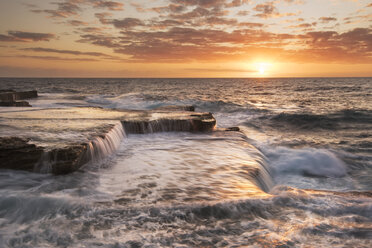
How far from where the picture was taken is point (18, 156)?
16.4 ft

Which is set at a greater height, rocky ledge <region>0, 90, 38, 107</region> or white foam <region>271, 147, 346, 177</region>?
rocky ledge <region>0, 90, 38, 107</region>

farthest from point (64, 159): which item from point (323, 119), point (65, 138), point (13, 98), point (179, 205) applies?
point (323, 119)

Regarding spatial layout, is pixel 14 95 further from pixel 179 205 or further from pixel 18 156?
pixel 179 205

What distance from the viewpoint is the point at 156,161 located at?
6066mm

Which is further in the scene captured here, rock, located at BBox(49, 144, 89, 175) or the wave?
the wave

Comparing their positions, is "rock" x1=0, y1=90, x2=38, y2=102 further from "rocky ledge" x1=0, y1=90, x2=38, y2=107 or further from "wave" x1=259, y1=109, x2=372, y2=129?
"wave" x1=259, y1=109, x2=372, y2=129

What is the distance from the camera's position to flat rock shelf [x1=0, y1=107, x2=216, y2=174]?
4992 mm

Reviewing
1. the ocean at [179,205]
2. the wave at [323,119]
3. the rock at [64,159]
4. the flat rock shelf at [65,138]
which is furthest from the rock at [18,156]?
the wave at [323,119]

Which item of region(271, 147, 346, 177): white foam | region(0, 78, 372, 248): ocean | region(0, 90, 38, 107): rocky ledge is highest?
region(0, 90, 38, 107): rocky ledge

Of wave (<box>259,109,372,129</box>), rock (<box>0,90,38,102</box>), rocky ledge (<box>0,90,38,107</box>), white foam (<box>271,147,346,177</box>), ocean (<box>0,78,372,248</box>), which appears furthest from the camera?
rock (<box>0,90,38,102</box>)

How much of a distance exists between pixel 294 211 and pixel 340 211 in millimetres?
688

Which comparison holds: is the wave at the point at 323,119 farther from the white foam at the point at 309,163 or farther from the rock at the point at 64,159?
the rock at the point at 64,159

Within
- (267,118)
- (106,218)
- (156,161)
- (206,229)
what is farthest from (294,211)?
(267,118)

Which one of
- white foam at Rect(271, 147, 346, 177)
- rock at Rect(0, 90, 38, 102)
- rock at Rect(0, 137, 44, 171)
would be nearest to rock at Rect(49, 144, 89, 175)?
rock at Rect(0, 137, 44, 171)
